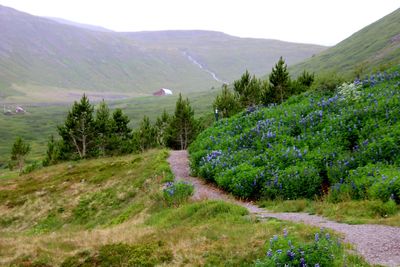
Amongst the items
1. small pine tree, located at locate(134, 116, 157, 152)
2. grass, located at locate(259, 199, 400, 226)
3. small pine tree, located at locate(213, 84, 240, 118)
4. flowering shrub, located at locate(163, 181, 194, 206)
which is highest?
small pine tree, located at locate(213, 84, 240, 118)

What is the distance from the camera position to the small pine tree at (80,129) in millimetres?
62344

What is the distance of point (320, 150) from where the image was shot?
1878 cm

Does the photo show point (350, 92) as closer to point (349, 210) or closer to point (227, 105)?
point (349, 210)

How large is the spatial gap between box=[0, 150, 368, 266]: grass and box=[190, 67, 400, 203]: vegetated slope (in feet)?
10.9

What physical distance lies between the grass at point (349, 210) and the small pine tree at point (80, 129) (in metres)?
50.4

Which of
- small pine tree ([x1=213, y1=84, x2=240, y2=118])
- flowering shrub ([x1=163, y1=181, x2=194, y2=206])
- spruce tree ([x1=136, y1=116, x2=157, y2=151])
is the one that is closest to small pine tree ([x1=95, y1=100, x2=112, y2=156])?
spruce tree ([x1=136, y1=116, x2=157, y2=151])

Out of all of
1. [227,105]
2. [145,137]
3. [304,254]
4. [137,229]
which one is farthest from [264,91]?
[304,254]

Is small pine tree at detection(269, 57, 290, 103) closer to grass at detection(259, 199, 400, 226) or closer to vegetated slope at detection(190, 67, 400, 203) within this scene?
vegetated slope at detection(190, 67, 400, 203)

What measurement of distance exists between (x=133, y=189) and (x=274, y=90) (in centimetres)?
3158

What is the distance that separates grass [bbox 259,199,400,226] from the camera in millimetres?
12484

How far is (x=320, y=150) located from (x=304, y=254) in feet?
35.3

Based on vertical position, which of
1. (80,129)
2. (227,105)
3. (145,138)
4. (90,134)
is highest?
(227,105)

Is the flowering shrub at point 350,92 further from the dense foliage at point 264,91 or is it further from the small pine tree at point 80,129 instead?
the small pine tree at point 80,129

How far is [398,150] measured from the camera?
16391 millimetres
